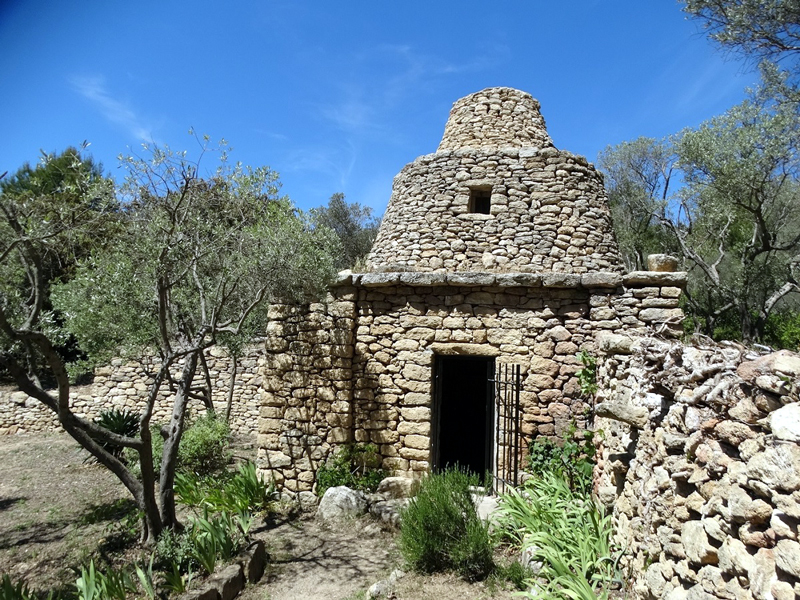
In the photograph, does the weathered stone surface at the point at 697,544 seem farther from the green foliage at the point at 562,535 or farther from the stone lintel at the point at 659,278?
the stone lintel at the point at 659,278

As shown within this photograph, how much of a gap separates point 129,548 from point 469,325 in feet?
18.1

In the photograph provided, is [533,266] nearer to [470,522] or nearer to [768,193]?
[470,522]

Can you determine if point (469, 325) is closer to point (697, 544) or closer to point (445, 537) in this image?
point (445, 537)

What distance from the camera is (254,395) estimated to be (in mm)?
13703

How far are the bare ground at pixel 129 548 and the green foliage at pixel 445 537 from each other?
16 cm

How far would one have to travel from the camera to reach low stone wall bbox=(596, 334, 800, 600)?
208cm

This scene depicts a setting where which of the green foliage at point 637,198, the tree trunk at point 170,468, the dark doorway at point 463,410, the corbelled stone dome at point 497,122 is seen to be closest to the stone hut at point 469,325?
the corbelled stone dome at point 497,122

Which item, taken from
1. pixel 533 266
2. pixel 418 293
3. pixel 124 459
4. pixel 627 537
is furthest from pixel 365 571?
pixel 124 459

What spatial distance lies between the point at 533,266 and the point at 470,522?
15.2 feet

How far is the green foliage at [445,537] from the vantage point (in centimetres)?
502

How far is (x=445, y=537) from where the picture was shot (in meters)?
5.19

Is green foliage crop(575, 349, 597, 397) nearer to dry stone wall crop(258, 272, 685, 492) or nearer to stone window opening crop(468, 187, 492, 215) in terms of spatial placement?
dry stone wall crop(258, 272, 685, 492)

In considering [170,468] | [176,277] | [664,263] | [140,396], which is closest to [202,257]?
[176,277]

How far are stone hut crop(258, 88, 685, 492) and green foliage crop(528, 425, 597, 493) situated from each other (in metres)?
0.19
